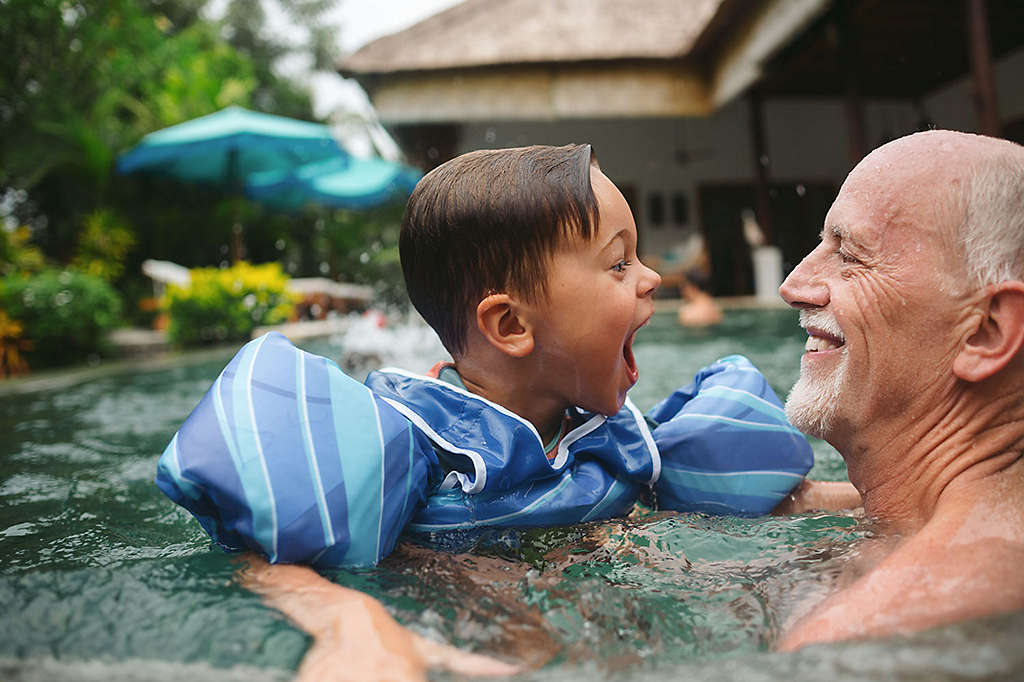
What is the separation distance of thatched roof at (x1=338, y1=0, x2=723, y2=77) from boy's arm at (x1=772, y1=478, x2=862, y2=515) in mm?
9246

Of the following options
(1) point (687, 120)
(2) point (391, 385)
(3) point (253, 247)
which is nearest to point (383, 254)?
(3) point (253, 247)

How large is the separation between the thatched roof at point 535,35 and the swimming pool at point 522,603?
9692 millimetres

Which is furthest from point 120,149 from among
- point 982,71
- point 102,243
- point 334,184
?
point 982,71

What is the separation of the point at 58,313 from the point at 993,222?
32.8 ft

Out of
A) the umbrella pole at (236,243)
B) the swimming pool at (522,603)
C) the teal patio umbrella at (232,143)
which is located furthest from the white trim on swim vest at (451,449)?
the umbrella pole at (236,243)

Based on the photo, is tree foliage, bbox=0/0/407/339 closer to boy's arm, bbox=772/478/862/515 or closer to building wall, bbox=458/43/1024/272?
boy's arm, bbox=772/478/862/515

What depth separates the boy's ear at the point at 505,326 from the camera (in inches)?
70.6

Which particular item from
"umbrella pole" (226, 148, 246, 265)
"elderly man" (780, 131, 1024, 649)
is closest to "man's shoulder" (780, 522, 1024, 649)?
"elderly man" (780, 131, 1024, 649)

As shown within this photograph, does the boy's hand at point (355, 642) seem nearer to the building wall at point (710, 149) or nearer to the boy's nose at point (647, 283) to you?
the boy's nose at point (647, 283)

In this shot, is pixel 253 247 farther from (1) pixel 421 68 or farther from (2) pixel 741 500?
(2) pixel 741 500

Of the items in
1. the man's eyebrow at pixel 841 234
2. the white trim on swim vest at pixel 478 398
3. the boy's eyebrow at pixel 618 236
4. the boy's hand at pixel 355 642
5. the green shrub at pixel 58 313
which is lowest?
the boy's hand at pixel 355 642

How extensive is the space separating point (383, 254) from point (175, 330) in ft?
41.5

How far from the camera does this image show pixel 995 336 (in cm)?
149

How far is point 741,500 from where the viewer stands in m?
2.04
